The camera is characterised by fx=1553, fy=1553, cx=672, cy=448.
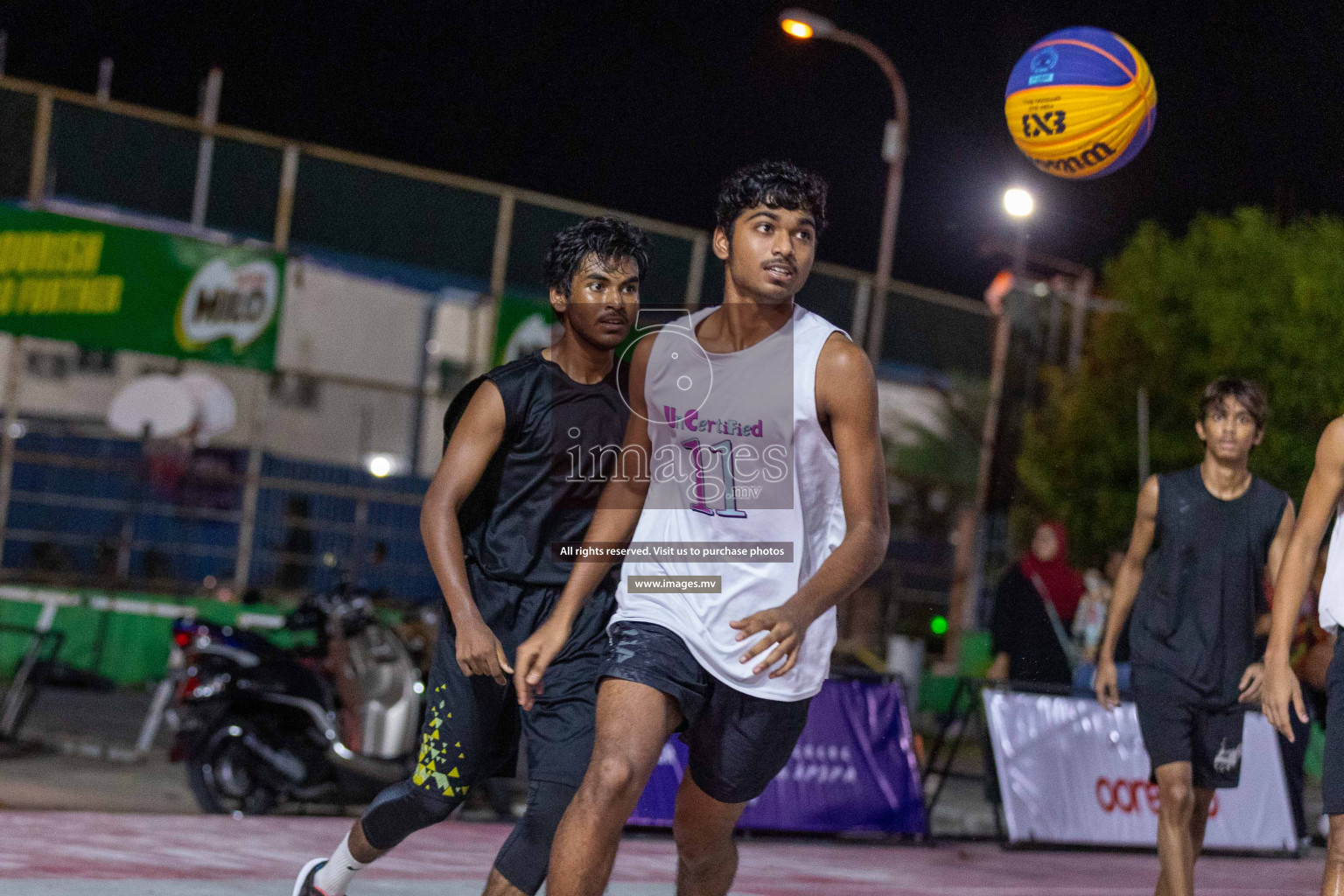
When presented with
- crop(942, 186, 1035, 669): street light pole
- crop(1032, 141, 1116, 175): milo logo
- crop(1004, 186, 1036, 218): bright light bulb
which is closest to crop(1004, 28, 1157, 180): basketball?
crop(1032, 141, 1116, 175): milo logo

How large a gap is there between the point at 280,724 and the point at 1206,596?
4.82 m

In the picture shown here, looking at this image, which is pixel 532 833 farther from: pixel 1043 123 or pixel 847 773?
pixel 847 773

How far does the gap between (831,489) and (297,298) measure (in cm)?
1304

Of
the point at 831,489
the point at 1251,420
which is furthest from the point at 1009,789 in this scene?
the point at 831,489

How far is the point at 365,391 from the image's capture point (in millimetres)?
16562

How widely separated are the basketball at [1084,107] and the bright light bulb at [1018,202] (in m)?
7.77

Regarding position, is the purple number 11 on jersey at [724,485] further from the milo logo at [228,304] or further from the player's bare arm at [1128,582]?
the milo logo at [228,304]

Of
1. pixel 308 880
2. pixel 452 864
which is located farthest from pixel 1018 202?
pixel 308 880

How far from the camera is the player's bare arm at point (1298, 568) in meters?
4.25

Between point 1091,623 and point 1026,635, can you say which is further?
point 1091,623

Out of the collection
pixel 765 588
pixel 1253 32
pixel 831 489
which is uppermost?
pixel 1253 32

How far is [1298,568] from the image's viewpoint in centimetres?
430

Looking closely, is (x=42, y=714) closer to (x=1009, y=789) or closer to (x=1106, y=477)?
(x=1009, y=789)

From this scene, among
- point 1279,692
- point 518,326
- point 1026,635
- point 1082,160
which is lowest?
point 1026,635
